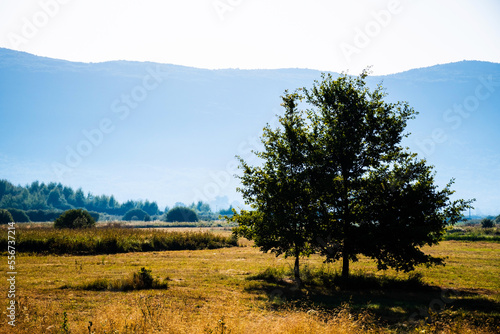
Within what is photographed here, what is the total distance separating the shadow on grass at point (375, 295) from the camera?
55.6 feet

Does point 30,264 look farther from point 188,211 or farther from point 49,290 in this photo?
point 188,211

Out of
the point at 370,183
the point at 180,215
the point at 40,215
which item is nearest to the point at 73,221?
the point at 370,183

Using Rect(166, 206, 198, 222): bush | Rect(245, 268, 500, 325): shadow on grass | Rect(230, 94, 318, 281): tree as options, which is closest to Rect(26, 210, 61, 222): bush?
Rect(166, 206, 198, 222): bush

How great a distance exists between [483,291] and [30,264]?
99.1 ft

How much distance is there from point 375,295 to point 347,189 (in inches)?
243

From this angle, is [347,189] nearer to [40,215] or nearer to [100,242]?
[100,242]

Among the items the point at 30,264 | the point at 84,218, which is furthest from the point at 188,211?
the point at 30,264

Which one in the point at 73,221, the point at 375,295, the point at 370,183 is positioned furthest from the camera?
the point at 73,221

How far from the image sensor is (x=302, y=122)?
24891 millimetres

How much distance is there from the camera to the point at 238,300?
18.2m

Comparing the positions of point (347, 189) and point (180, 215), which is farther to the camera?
point (180, 215)

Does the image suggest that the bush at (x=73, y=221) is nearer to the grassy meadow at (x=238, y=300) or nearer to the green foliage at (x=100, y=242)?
the green foliage at (x=100, y=242)

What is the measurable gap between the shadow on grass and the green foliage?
19627 mm

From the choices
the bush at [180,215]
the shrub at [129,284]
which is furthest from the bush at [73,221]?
the bush at [180,215]
